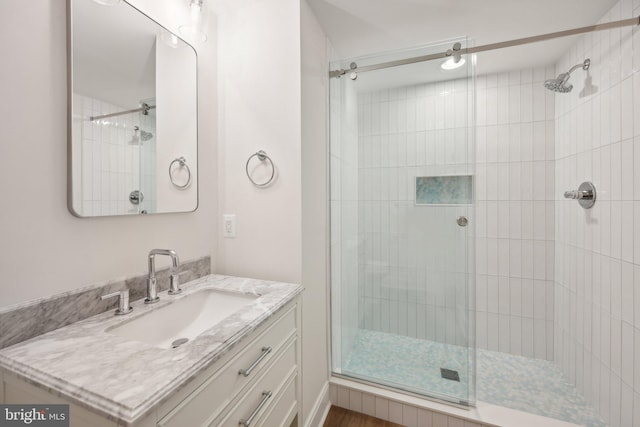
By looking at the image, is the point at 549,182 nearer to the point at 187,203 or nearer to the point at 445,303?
the point at 445,303

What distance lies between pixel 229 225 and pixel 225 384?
0.87m

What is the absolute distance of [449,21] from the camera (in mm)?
1569

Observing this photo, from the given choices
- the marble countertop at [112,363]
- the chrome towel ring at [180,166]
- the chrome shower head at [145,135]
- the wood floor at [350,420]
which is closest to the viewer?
the marble countertop at [112,363]

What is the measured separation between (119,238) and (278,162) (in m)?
0.76

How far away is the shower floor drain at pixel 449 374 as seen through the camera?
5.30 feet

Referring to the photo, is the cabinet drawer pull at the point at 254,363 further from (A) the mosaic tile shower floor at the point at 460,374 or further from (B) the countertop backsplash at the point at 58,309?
(A) the mosaic tile shower floor at the point at 460,374

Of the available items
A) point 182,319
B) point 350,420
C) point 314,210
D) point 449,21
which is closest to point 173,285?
point 182,319

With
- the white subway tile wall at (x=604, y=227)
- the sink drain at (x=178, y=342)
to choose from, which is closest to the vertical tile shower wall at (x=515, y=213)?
the white subway tile wall at (x=604, y=227)

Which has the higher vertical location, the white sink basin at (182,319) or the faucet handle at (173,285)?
the faucet handle at (173,285)

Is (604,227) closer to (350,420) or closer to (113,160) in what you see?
(350,420)

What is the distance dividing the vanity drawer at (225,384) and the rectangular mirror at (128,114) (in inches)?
27.7

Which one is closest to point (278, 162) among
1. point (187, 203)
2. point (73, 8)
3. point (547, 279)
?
point (187, 203)

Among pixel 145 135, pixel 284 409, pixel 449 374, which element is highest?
pixel 145 135

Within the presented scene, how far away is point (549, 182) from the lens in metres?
2.09
